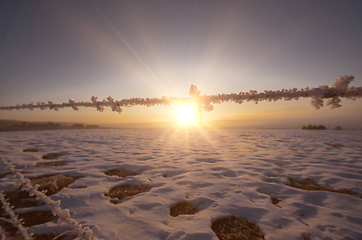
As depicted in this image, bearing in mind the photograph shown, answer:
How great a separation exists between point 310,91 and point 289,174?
7.88 ft

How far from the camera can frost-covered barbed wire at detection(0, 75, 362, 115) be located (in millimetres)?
1367

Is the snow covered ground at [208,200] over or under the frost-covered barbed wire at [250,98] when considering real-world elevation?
under

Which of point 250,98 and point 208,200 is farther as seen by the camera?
point 208,200

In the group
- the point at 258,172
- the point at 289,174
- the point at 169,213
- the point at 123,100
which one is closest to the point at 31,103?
the point at 123,100

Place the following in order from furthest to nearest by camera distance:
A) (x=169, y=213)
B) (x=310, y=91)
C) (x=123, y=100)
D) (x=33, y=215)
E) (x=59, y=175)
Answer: (x=59, y=175), (x=123, y=100), (x=169, y=213), (x=33, y=215), (x=310, y=91)

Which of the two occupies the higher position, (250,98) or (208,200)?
(250,98)

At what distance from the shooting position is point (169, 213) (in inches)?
69.0

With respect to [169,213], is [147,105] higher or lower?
higher

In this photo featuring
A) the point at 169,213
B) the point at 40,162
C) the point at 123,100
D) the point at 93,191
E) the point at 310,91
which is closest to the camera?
the point at 310,91

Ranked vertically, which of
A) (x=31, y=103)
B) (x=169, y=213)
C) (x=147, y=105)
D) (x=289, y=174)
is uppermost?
(x=31, y=103)

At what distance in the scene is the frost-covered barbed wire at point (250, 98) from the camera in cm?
137

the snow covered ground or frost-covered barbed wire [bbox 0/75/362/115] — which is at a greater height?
frost-covered barbed wire [bbox 0/75/362/115]

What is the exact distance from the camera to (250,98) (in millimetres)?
1590

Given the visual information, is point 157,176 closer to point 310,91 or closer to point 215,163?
point 215,163
